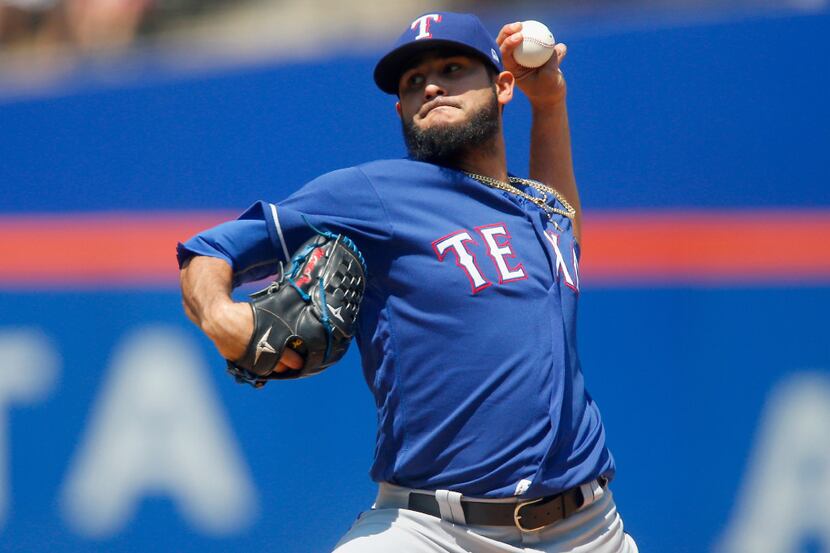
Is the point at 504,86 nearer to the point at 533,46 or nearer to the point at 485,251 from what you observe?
the point at 533,46

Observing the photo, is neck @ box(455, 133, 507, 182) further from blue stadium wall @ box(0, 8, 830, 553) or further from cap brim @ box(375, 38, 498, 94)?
blue stadium wall @ box(0, 8, 830, 553)

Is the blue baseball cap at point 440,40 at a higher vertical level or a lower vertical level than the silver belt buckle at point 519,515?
higher

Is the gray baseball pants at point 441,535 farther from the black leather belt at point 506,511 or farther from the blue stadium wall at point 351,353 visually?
the blue stadium wall at point 351,353

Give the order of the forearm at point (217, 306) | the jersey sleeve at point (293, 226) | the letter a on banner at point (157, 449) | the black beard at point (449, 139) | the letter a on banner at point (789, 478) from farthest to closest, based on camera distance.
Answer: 1. the letter a on banner at point (157, 449)
2. the letter a on banner at point (789, 478)
3. the black beard at point (449, 139)
4. the jersey sleeve at point (293, 226)
5. the forearm at point (217, 306)

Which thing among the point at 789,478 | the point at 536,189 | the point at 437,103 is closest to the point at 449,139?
the point at 437,103

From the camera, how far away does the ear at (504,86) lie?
269 centimetres

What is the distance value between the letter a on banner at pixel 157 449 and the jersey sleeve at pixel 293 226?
1990 millimetres

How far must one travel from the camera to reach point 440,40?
2.51m

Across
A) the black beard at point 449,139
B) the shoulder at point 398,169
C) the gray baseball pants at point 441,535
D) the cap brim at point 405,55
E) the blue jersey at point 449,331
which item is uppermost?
the cap brim at point 405,55

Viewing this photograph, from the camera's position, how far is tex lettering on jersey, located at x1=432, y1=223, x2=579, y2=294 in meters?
2.37

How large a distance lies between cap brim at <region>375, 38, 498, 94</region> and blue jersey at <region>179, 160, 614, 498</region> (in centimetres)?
28

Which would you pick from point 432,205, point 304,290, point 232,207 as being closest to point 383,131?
point 232,207

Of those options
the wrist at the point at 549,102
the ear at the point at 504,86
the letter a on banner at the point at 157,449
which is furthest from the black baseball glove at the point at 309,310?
the letter a on banner at the point at 157,449

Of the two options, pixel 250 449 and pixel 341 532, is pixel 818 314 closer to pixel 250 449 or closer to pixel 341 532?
pixel 341 532
